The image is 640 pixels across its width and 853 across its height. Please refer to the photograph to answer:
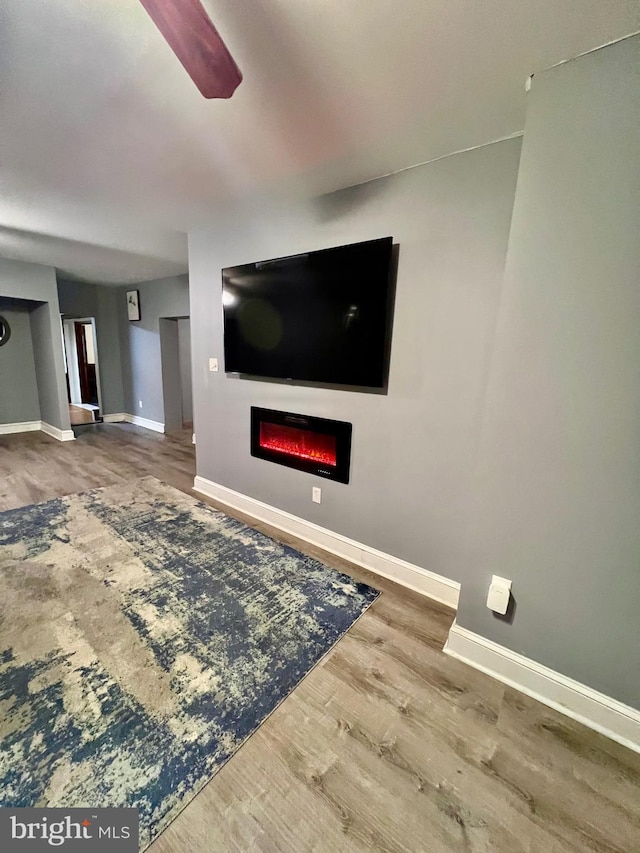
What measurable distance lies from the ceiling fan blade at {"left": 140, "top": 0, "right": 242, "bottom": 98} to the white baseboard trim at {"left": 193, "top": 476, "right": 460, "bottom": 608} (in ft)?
7.60

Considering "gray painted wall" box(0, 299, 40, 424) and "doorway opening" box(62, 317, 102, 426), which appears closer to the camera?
"gray painted wall" box(0, 299, 40, 424)

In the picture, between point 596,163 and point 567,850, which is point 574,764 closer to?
point 567,850

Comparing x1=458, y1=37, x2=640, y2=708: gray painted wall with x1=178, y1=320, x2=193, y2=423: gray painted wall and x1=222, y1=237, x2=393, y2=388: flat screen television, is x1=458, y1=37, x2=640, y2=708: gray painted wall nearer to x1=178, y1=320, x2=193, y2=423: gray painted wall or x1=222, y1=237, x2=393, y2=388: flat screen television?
x1=222, y1=237, x2=393, y2=388: flat screen television

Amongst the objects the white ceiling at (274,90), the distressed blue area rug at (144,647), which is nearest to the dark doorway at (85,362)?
the distressed blue area rug at (144,647)

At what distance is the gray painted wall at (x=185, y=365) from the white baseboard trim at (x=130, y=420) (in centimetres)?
53

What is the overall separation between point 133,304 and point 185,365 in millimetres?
1288

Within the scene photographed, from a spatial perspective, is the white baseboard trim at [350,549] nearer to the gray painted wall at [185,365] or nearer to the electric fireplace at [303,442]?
the electric fireplace at [303,442]

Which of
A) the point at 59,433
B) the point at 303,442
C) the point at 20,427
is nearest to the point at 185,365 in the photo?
the point at 59,433

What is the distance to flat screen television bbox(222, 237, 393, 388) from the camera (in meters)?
1.94

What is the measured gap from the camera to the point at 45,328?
4863mm

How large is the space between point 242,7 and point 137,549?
Result: 8.90ft

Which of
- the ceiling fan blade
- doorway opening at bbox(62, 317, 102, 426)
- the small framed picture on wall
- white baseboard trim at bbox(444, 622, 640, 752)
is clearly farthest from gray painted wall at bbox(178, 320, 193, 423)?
white baseboard trim at bbox(444, 622, 640, 752)

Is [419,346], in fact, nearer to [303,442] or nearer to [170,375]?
[303,442]

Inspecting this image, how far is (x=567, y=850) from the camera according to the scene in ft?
3.19
